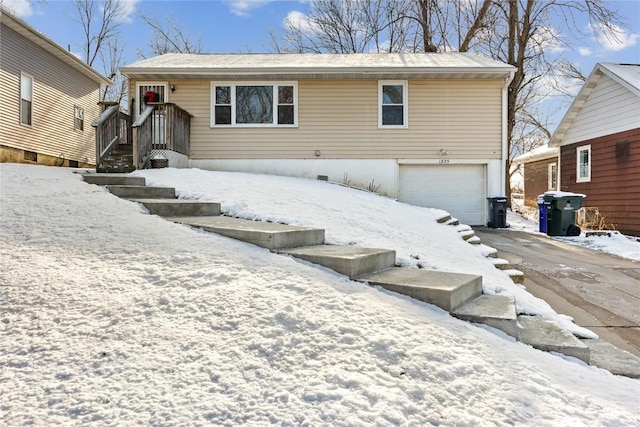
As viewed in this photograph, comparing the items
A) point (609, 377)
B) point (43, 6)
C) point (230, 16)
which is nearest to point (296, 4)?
point (230, 16)

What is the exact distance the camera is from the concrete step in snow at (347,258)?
3.00 metres

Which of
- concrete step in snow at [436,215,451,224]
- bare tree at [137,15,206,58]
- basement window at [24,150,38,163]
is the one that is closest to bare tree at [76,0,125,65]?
bare tree at [137,15,206,58]

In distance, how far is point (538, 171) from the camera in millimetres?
23250

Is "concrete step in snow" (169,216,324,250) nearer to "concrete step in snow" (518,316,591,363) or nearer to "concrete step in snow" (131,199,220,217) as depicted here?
"concrete step in snow" (131,199,220,217)

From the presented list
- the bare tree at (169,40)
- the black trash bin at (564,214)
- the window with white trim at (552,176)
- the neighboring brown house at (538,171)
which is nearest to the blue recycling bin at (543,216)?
the black trash bin at (564,214)

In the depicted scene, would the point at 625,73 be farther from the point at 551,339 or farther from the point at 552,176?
the point at 551,339

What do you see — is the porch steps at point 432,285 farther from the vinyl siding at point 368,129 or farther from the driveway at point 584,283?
the vinyl siding at point 368,129

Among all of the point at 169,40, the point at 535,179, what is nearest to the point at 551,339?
the point at 535,179

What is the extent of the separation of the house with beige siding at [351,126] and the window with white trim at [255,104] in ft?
0.09

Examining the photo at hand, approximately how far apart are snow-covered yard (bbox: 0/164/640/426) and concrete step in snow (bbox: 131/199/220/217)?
2.85ft

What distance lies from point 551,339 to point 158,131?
347 inches

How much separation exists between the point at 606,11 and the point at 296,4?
46.4 feet

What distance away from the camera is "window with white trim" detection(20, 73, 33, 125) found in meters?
11.8

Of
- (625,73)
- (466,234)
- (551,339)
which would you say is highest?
(625,73)
